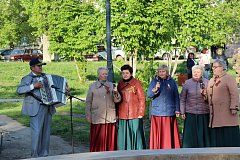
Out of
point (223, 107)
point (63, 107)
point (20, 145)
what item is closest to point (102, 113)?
point (223, 107)

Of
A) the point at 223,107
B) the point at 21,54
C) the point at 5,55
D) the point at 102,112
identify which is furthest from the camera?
the point at 5,55

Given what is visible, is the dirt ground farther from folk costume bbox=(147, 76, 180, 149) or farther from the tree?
the tree

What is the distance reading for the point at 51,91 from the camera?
9055mm

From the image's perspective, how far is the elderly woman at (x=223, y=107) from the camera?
893cm

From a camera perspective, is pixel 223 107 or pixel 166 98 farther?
pixel 166 98

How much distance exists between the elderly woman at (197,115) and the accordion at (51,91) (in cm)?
195

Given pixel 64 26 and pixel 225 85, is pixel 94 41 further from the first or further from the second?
pixel 225 85

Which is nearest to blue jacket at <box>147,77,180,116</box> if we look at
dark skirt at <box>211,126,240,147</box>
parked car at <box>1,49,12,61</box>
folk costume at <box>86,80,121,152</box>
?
folk costume at <box>86,80,121,152</box>

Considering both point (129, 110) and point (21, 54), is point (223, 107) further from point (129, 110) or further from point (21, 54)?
point (21, 54)

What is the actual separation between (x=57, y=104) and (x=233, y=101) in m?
2.69

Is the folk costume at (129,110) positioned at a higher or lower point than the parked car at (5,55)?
lower

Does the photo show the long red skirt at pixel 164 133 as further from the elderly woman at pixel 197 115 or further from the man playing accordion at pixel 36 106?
the man playing accordion at pixel 36 106

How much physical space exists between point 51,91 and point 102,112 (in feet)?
2.87

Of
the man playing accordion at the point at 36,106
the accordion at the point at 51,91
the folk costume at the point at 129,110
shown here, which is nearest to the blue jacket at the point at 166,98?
the folk costume at the point at 129,110
